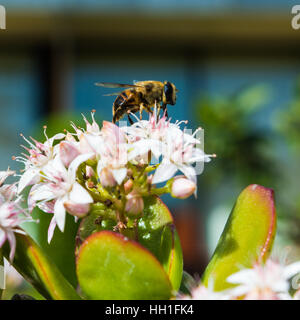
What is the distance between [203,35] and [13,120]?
2621mm

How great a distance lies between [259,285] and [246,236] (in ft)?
0.49

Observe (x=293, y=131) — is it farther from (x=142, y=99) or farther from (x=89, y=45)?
(x=89, y=45)

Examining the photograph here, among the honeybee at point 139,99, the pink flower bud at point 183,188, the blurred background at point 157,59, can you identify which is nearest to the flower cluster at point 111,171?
the pink flower bud at point 183,188

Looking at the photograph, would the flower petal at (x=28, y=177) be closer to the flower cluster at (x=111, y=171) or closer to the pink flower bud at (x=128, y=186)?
the flower cluster at (x=111, y=171)

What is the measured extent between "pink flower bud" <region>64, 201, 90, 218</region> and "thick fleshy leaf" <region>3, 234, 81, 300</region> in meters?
0.08

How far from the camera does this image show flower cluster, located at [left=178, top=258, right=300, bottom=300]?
0.83 m

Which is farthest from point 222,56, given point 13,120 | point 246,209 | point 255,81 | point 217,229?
point 246,209

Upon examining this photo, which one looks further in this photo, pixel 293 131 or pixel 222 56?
pixel 222 56

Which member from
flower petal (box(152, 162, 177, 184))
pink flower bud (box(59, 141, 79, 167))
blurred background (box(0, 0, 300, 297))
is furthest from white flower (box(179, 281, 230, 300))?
blurred background (box(0, 0, 300, 297))

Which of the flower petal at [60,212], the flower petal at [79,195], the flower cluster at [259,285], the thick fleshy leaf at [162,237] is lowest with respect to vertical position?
the flower cluster at [259,285]

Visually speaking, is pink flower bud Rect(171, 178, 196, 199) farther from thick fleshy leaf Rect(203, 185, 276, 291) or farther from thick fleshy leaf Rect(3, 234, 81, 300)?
thick fleshy leaf Rect(3, 234, 81, 300)

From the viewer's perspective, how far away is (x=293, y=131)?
3271 mm

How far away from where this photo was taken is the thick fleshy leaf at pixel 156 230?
1007 millimetres

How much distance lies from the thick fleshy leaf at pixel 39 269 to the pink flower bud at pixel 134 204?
6.6 inches
